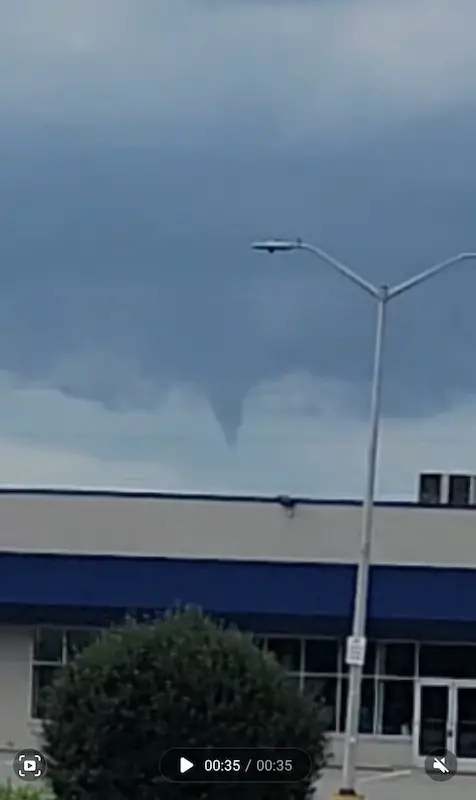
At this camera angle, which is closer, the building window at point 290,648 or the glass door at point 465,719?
the glass door at point 465,719

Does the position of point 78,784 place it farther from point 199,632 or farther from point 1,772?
point 1,772

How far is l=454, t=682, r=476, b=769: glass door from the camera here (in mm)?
44406

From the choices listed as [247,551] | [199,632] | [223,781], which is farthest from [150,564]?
[223,781]

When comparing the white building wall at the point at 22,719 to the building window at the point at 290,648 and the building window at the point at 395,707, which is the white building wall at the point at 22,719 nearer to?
the building window at the point at 395,707

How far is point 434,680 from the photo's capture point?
44344 millimetres

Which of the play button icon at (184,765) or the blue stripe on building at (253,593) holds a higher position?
the blue stripe on building at (253,593)

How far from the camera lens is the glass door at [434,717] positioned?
44.3m

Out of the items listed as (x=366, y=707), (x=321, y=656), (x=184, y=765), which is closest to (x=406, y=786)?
(x=366, y=707)

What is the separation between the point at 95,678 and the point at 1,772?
59.4ft

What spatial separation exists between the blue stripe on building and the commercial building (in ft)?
0.11

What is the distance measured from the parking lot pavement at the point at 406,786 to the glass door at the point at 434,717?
114 cm

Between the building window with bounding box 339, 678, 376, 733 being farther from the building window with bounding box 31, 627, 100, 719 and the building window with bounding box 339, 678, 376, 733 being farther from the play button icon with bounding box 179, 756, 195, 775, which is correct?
the play button icon with bounding box 179, 756, 195, 775
